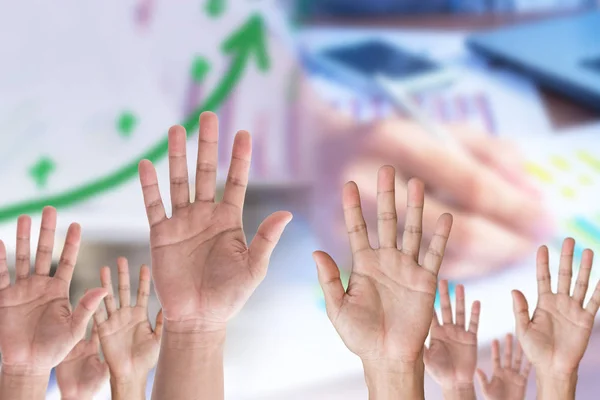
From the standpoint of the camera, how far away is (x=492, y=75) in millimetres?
1649

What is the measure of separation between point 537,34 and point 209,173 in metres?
1.26

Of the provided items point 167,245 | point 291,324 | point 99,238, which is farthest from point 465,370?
point 99,238

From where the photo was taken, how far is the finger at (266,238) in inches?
29.4

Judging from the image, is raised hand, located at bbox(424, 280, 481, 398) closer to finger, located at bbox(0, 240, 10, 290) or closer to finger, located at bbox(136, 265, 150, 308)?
finger, located at bbox(136, 265, 150, 308)

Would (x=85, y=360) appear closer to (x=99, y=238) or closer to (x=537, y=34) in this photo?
(x=99, y=238)

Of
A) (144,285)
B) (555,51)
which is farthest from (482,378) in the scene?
(555,51)

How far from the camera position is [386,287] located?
2.56 ft

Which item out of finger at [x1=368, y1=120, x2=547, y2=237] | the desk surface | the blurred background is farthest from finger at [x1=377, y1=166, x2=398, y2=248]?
the desk surface

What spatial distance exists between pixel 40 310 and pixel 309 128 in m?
0.81

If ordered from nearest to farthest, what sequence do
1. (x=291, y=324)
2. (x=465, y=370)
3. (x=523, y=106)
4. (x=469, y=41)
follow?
(x=465, y=370) < (x=291, y=324) < (x=523, y=106) < (x=469, y=41)

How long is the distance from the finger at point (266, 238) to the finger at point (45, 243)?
0.28m

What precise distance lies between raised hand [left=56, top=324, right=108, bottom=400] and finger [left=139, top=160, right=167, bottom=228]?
11.3 inches

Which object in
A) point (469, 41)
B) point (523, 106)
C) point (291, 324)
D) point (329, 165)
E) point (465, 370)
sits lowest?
point (465, 370)

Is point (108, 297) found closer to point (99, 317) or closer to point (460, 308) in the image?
point (99, 317)
